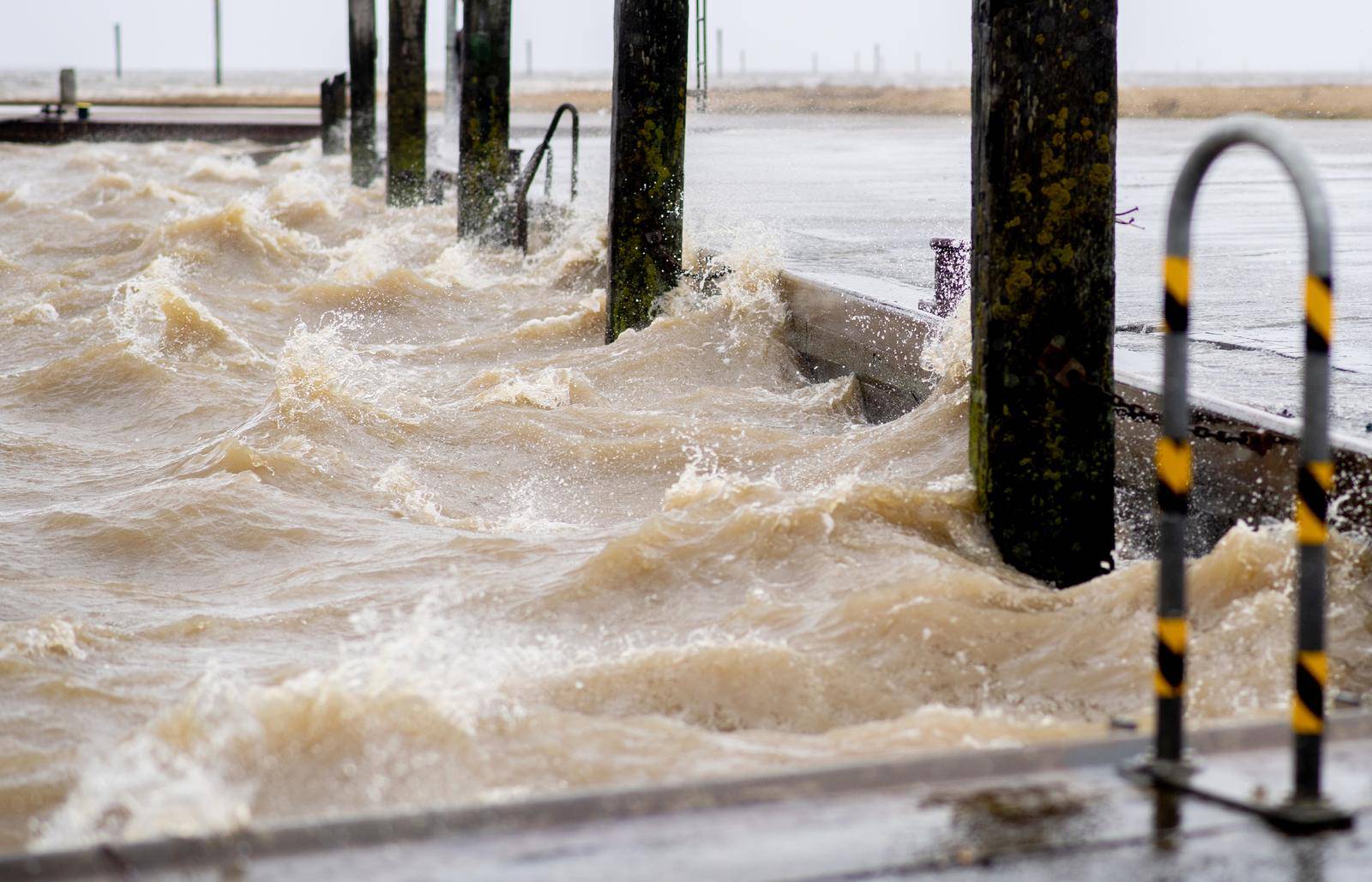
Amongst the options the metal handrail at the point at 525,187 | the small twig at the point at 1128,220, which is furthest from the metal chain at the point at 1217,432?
the metal handrail at the point at 525,187

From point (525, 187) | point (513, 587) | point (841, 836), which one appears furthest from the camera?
point (525, 187)

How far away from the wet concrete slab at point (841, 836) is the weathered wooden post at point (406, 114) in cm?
1875

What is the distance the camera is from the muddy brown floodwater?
3.79 meters

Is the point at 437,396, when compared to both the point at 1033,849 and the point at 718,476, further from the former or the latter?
the point at 1033,849

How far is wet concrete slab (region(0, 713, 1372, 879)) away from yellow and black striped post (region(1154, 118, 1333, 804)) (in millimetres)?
131

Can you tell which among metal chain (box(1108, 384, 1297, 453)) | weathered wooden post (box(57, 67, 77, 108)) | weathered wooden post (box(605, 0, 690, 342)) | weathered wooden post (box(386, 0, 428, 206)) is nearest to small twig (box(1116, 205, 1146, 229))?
metal chain (box(1108, 384, 1297, 453))

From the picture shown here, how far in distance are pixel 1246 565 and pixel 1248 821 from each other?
2256mm

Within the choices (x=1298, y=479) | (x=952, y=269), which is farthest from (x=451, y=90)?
(x=1298, y=479)

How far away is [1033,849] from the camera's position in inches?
104

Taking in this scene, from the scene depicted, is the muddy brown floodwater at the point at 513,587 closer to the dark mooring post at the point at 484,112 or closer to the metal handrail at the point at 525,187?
the metal handrail at the point at 525,187

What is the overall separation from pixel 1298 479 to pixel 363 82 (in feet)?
80.3

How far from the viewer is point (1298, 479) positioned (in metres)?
2.95

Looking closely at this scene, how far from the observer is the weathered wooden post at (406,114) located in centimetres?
2078

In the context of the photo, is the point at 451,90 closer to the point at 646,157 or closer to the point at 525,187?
the point at 525,187
